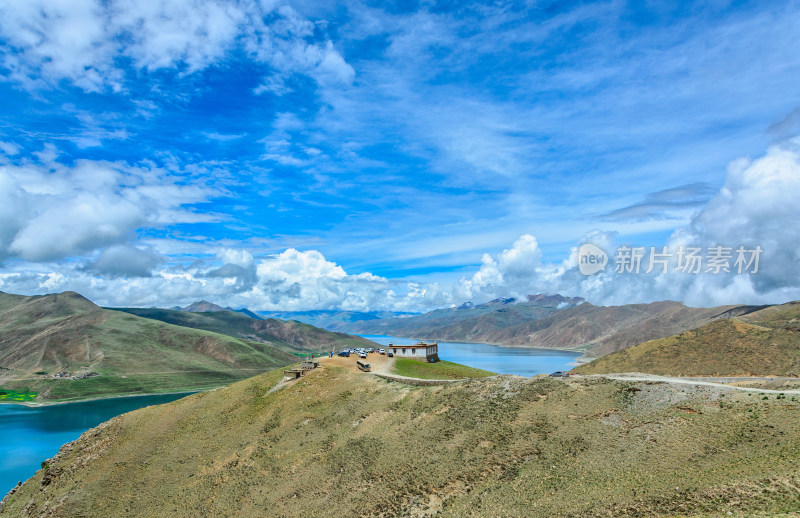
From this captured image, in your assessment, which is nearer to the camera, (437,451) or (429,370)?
(437,451)

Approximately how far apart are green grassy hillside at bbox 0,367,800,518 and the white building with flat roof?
20.1m

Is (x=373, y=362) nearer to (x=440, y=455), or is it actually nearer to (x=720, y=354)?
(x=440, y=455)

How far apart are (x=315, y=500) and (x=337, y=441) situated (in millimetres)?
9498

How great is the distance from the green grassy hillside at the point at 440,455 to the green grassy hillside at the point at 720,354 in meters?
96.8

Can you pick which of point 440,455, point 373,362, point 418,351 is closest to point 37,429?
point 373,362

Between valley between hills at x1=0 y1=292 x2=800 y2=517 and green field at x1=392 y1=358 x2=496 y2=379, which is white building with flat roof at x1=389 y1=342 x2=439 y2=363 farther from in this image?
valley between hills at x1=0 y1=292 x2=800 y2=517

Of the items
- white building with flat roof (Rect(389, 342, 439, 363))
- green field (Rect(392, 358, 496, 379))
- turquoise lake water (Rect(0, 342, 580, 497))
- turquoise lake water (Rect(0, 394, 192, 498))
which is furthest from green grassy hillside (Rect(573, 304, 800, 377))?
turquoise lake water (Rect(0, 342, 580, 497))

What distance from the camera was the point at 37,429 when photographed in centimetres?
14325

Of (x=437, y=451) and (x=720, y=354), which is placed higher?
(x=437, y=451)

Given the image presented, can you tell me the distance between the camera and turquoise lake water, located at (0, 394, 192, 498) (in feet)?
322

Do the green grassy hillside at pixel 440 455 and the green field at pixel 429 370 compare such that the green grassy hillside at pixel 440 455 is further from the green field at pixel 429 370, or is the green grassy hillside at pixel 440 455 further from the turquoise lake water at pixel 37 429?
the turquoise lake water at pixel 37 429

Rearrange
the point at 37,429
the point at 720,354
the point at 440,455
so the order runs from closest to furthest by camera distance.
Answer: the point at 440,455
the point at 720,354
the point at 37,429

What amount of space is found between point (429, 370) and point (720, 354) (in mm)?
99060

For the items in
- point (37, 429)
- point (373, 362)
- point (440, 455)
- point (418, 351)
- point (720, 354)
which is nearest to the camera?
point (440, 455)
